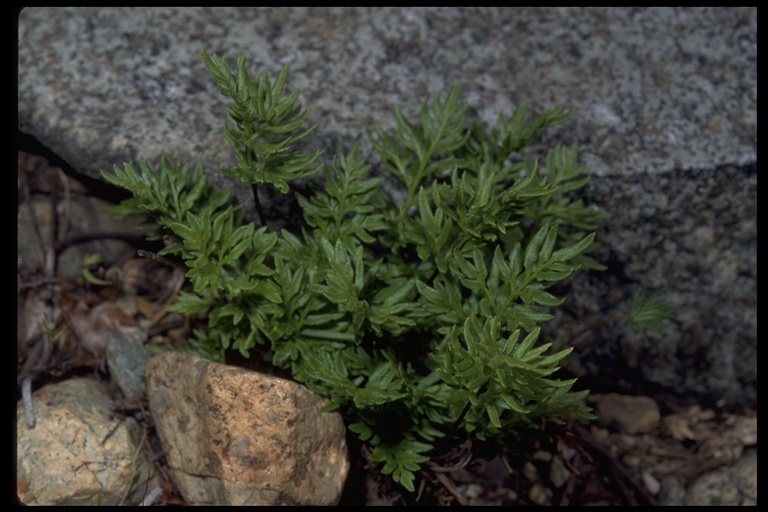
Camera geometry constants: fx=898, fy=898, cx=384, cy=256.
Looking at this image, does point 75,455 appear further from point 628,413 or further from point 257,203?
point 628,413

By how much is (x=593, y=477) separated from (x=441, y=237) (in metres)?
1.59

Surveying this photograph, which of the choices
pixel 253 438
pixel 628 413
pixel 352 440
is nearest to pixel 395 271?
pixel 352 440

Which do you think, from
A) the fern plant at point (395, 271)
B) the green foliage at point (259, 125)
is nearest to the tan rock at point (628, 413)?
the fern plant at point (395, 271)

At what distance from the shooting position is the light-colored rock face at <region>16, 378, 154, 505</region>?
3541 millimetres

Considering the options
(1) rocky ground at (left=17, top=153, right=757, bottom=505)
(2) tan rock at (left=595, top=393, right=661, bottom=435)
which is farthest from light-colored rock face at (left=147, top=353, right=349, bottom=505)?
(2) tan rock at (left=595, top=393, right=661, bottom=435)

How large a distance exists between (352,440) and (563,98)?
1.92 metres

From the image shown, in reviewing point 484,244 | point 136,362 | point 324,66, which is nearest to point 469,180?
point 484,244

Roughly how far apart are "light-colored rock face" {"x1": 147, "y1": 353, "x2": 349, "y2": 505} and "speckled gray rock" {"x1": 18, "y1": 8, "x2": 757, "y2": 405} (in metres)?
1.01

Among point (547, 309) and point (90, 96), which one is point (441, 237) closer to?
point (547, 309)

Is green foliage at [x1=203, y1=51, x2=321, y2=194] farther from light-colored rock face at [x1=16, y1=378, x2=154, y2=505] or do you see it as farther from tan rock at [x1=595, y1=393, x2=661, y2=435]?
tan rock at [x1=595, y1=393, x2=661, y2=435]

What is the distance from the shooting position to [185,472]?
3547 mm

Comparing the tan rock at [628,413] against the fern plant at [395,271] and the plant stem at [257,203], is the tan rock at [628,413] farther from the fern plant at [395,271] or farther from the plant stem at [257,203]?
the plant stem at [257,203]

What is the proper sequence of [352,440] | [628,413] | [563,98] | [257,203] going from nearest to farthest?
1. [257,203]
2. [352,440]
3. [563,98]
4. [628,413]

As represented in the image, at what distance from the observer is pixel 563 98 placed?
4.33 meters
